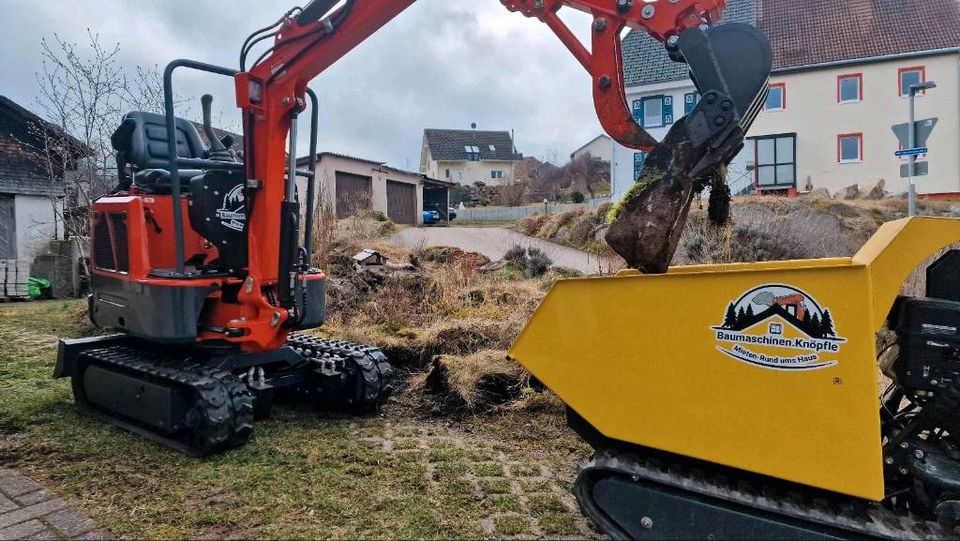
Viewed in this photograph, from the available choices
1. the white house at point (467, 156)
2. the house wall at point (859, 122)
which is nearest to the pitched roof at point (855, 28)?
the house wall at point (859, 122)

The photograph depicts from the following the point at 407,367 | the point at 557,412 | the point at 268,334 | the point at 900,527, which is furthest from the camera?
the point at 407,367

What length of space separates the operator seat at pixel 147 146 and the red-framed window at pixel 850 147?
27464 millimetres

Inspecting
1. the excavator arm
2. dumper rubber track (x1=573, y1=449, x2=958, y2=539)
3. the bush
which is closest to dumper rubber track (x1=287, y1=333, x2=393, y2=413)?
the excavator arm

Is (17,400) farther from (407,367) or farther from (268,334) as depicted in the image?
(407,367)

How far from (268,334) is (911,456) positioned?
4.00 m

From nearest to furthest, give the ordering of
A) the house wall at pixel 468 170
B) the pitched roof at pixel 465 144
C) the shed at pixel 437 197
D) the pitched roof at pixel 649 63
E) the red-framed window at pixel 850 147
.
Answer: the pitched roof at pixel 649 63, the red-framed window at pixel 850 147, the shed at pixel 437 197, the house wall at pixel 468 170, the pitched roof at pixel 465 144

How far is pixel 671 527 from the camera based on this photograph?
2.72 metres

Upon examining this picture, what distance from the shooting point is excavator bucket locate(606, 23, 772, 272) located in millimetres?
2953

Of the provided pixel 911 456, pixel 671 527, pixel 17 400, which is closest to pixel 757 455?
pixel 671 527

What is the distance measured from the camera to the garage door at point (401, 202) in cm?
2945

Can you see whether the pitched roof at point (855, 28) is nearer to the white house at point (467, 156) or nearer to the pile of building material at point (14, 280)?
the pile of building material at point (14, 280)

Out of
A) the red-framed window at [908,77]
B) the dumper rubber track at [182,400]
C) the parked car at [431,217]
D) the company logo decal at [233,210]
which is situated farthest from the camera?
the parked car at [431,217]

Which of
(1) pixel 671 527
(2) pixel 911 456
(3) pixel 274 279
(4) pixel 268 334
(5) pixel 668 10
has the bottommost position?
(1) pixel 671 527

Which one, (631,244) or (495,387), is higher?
(631,244)
